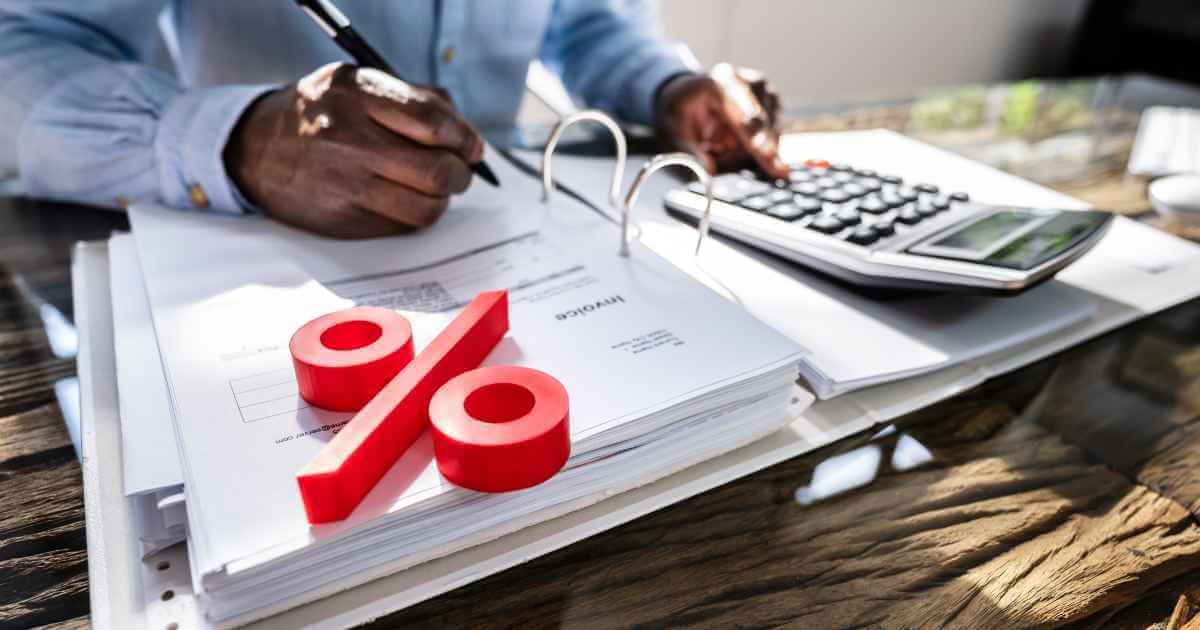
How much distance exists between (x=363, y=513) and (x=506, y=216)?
306mm

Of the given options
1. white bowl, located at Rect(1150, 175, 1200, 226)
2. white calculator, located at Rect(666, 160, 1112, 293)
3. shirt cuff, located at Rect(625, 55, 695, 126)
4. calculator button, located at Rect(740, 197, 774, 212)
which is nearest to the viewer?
white calculator, located at Rect(666, 160, 1112, 293)

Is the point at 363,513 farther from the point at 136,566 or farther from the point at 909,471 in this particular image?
the point at 909,471

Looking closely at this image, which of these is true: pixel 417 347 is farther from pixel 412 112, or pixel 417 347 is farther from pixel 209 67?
pixel 209 67

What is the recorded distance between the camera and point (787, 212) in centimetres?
52

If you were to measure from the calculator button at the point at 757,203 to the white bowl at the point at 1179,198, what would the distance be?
0.43 metres

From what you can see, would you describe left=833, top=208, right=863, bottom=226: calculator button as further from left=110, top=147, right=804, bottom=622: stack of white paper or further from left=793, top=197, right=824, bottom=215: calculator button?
left=110, top=147, right=804, bottom=622: stack of white paper

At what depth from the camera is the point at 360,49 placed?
0.50 meters

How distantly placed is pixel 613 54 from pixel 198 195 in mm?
560

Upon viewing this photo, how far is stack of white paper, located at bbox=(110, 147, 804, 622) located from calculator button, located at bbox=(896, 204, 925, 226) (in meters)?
0.18

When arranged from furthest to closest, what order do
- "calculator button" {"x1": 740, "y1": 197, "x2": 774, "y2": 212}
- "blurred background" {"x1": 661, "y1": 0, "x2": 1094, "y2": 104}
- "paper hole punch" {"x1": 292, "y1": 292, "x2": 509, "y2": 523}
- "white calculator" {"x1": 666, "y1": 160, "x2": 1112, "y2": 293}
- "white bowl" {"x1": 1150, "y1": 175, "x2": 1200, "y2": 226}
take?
"blurred background" {"x1": 661, "y1": 0, "x2": 1094, "y2": 104}, "white bowl" {"x1": 1150, "y1": 175, "x2": 1200, "y2": 226}, "calculator button" {"x1": 740, "y1": 197, "x2": 774, "y2": 212}, "white calculator" {"x1": 666, "y1": 160, "x2": 1112, "y2": 293}, "paper hole punch" {"x1": 292, "y1": 292, "x2": 509, "y2": 523}

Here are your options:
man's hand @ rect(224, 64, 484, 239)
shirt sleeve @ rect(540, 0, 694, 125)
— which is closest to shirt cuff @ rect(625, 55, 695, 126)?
shirt sleeve @ rect(540, 0, 694, 125)

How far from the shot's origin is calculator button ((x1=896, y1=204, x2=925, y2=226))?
0.50m

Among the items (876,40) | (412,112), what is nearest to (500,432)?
(412,112)

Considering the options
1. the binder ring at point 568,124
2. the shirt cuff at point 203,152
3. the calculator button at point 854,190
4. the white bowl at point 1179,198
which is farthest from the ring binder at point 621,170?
the white bowl at point 1179,198
